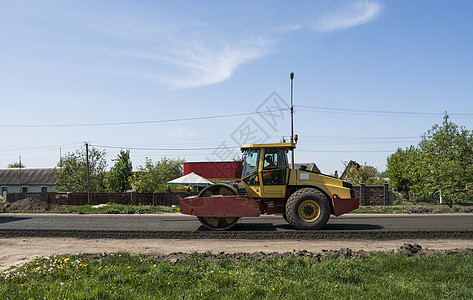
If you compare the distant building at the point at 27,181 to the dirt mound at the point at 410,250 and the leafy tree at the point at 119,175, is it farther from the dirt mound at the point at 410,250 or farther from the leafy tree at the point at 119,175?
the dirt mound at the point at 410,250

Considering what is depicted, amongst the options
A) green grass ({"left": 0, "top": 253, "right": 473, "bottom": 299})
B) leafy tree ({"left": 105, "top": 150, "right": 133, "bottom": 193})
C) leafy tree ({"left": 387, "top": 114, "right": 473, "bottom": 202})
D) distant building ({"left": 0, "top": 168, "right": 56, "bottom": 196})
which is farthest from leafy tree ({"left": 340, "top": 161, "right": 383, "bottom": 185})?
distant building ({"left": 0, "top": 168, "right": 56, "bottom": 196})

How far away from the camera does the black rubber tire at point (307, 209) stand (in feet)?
35.4

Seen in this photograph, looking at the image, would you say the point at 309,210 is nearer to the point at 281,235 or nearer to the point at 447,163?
the point at 281,235

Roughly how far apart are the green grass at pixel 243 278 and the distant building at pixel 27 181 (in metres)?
59.9

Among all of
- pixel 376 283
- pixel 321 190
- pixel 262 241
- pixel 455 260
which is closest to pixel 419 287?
pixel 376 283

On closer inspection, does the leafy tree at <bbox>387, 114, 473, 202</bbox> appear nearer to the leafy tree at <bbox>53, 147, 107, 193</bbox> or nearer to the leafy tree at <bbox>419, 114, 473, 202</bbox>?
the leafy tree at <bbox>419, 114, 473, 202</bbox>

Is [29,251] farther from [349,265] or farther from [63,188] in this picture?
[63,188]

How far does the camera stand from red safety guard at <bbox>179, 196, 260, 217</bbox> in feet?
35.2

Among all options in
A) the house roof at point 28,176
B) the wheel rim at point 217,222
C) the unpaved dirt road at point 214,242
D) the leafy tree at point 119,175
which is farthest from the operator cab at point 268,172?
the house roof at point 28,176

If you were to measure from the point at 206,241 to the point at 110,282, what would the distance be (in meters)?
4.39

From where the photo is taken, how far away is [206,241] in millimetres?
9953

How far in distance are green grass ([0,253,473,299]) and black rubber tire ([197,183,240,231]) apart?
3.79m

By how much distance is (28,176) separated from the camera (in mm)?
61875

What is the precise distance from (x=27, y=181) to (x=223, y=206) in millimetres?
61859
